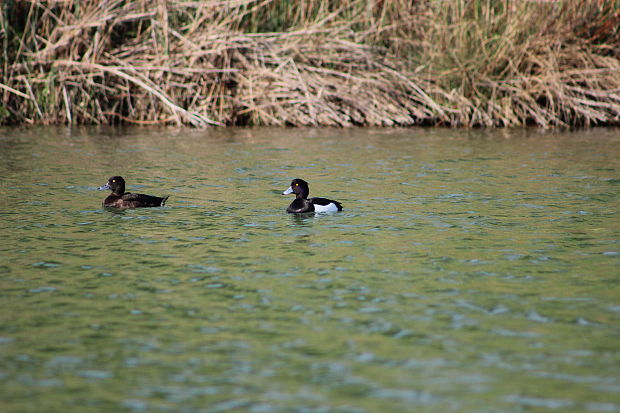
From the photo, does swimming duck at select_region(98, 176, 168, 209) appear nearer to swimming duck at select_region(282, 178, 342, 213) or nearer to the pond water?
the pond water

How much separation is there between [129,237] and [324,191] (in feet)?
A: 13.0

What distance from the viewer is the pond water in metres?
5.25

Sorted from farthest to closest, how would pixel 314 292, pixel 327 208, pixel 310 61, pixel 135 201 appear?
pixel 310 61 < pixel 135 201 < pixel 327 208 < pixel 314 292

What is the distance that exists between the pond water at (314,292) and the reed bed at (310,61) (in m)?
6.70

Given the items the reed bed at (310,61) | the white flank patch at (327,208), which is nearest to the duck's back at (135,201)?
the white flank patch at (327,208)

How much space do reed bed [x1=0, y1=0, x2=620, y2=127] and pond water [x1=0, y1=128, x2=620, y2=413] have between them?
22.0 ft

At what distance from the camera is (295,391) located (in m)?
5.19

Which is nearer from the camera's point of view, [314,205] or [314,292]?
[314,292]

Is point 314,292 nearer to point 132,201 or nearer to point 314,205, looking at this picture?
point 314,205

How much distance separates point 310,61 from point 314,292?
15207 mm

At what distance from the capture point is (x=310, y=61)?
21.9m

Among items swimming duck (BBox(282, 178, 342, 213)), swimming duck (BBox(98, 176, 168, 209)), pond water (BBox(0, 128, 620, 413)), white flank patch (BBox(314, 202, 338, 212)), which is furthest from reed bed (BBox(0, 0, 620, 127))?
white flank patch (BBox(314, 202, 338, 212))

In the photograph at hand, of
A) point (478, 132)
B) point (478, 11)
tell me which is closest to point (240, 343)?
point (478, 132)

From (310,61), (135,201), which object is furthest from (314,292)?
(310,61)
